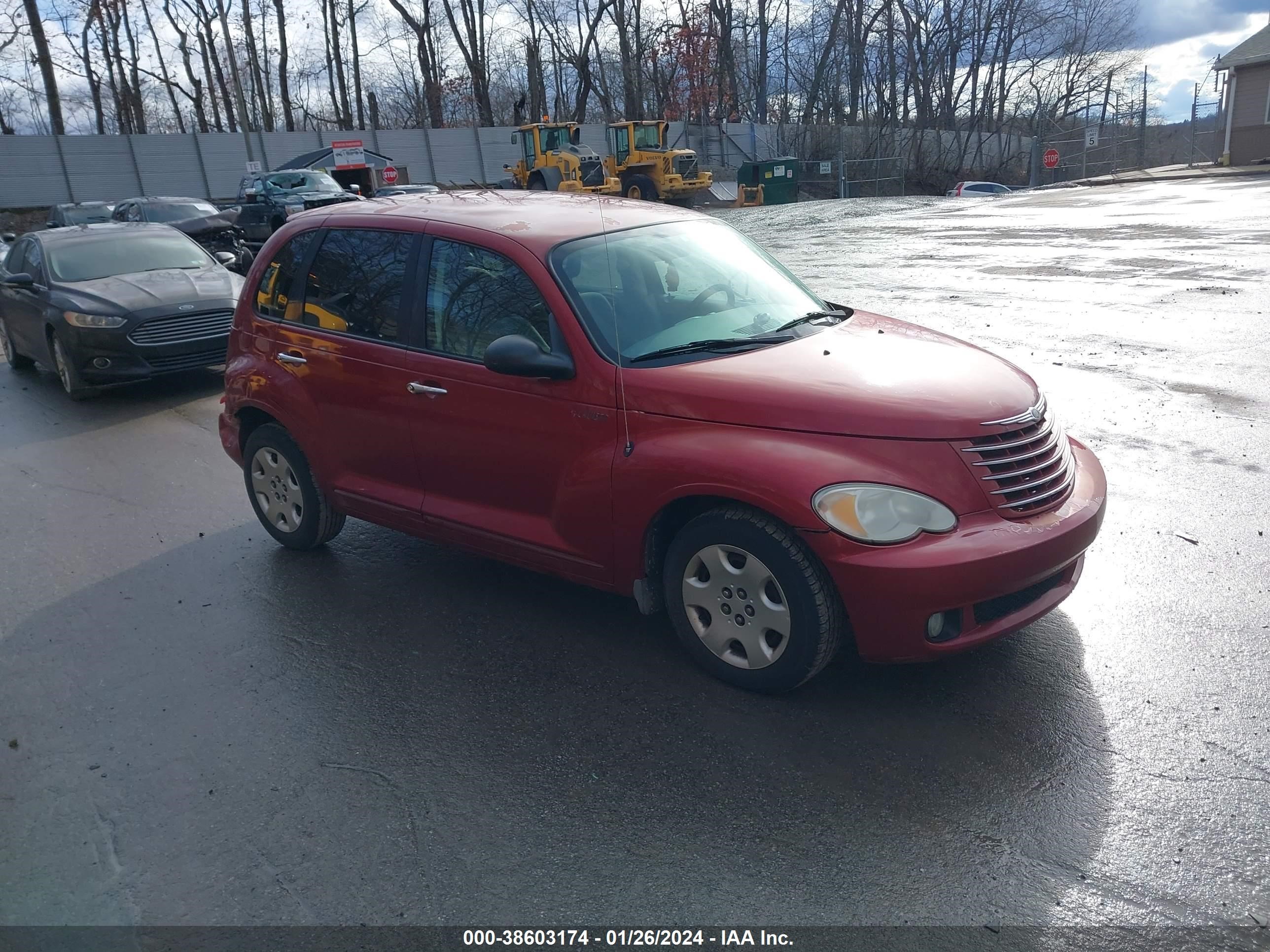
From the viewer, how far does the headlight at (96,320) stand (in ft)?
32.9

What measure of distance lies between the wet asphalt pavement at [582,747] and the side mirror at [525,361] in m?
1.24

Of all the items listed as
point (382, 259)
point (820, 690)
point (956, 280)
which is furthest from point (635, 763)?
point (956, 280)

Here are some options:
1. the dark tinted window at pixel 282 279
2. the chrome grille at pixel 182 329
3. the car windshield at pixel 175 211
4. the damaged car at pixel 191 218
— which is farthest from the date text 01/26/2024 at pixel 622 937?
the car windshield at pixel 175 211

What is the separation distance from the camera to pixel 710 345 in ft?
14.1

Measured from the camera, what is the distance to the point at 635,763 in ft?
11.8

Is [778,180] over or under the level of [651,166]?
under

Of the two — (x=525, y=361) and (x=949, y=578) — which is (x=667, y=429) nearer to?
(x=525, y=361)

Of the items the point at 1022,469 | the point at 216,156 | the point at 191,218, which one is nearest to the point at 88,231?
the point at 1022,469

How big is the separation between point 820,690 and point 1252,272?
11301 millimetres

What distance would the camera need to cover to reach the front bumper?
3492 mm

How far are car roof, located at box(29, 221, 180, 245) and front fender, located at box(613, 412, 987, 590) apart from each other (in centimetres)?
1007

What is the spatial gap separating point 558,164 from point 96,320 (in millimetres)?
26741

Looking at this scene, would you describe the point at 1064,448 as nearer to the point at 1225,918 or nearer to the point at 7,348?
the point at 1225,918

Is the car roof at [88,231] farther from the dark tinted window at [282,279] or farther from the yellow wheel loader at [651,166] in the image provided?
the yellow wheel loader at [651,166]
